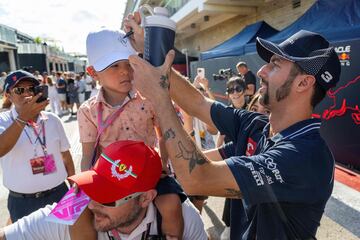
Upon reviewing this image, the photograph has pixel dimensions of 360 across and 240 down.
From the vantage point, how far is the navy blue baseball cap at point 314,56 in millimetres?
1556

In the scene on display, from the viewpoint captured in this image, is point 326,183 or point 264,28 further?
point 264,28

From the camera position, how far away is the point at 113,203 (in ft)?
4.94

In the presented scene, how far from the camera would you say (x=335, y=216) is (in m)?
3.80

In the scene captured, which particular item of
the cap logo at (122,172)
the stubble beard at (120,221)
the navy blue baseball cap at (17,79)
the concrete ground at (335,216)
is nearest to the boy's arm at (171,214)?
the stubble beard at (120,221)

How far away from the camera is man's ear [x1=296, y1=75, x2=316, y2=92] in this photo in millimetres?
1589

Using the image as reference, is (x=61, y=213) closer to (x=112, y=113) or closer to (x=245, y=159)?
(x=112, y=113)

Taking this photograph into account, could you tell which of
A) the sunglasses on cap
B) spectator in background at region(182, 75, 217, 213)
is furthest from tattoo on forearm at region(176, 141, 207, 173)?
spectator in background at region(182, 75, 217, 213)

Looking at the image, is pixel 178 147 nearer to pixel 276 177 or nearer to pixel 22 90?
pixel 276 177

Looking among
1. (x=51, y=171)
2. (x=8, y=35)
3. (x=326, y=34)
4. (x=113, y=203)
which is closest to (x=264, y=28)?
(x=326, y=34)

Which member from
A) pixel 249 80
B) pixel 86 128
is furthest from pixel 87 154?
pixel 249 80

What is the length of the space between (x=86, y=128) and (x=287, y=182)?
126cm

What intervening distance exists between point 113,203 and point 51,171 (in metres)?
1.41

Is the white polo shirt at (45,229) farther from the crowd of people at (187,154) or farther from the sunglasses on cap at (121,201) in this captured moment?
the sunglasses on cap at (121,201)

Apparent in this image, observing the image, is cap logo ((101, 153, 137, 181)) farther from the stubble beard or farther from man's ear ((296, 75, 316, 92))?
man's ear ((296, 75, 316, 92))
